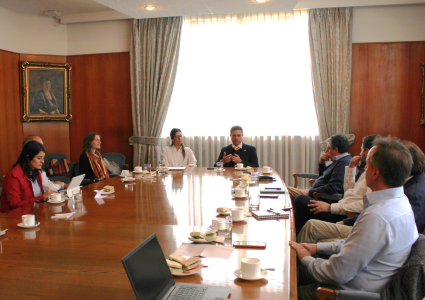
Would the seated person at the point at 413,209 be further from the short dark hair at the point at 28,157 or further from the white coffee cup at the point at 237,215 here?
the short dark hair at the point at 28,157

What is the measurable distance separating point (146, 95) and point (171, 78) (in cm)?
59

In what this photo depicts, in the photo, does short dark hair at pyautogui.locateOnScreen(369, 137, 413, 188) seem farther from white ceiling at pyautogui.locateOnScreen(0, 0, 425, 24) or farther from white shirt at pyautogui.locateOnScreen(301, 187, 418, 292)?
white ceiling at pyautogui.locateOnScreen(0, 0, 425, 24)

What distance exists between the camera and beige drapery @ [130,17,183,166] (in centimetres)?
661

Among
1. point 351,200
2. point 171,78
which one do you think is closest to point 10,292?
point 351,200

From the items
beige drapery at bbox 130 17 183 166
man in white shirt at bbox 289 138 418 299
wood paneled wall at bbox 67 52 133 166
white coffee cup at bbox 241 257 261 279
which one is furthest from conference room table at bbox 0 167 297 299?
wood paneled wall at bbox 67 52 133 166

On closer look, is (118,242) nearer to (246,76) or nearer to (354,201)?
(354,201)

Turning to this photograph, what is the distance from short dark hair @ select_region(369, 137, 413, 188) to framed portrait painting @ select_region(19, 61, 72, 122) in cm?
647

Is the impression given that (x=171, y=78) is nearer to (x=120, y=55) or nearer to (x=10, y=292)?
(x=120, y=55)

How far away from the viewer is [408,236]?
177 centimetres

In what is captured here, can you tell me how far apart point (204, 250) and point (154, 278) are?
525mm

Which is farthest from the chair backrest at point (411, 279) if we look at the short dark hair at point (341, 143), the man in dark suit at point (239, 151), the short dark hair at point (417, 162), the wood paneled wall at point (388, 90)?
the wood paneled wall at point (388, 90)

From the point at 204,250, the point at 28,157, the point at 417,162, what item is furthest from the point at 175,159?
the point at 204,250

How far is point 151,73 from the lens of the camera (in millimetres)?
6727

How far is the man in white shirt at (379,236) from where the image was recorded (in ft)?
5.70
